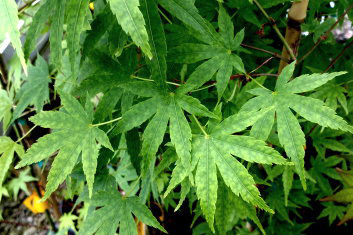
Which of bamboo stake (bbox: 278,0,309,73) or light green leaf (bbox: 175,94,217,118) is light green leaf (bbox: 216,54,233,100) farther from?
bamboo stake (bbox: 278,0,309,73)

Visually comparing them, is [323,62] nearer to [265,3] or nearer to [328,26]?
[328,26]

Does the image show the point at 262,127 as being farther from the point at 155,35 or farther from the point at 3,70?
the point at 3,70

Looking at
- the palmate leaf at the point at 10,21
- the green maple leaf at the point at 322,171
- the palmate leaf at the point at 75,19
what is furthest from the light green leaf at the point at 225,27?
the green maple leaf at the point at 322,171

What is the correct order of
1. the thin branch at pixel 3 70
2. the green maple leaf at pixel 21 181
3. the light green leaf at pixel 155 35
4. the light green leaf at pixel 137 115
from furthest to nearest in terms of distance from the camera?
the green maple leaf at pixel 21 181 → the thin branch at pixel 3 70 → the light green leaf at pixel 137 115 → the light green leaf at pixel 155 35

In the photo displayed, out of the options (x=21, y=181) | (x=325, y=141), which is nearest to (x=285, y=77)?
(x=325, y=141)

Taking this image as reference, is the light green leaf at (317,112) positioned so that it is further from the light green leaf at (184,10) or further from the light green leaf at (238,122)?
the light green leaf at (184,10)

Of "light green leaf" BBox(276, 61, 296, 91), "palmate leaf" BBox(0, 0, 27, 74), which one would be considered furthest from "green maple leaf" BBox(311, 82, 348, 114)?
"palmate leaf" BBox(0, 0, 27, 74)
